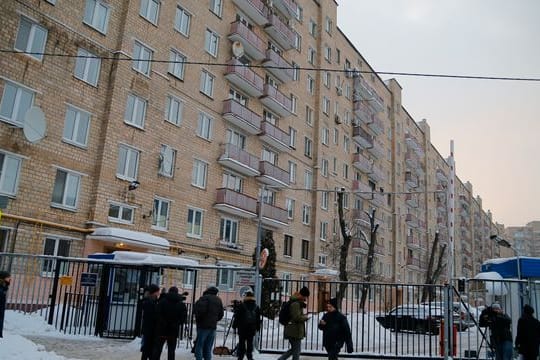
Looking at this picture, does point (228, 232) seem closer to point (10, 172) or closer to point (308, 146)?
point (308, 146)

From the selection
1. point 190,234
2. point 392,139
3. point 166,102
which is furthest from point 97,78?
point 392,139

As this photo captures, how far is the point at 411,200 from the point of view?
65812 millimetres

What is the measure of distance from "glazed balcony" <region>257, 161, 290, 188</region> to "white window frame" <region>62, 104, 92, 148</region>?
13.7 metres

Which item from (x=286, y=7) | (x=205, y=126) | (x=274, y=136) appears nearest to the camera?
(x=205, y=126)

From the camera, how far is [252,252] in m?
32.8

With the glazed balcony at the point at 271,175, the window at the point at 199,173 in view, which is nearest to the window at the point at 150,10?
the window at the point at 199,173

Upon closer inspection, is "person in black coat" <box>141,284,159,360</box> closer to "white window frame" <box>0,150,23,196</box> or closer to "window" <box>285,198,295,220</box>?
"white window frame" <box>0,150,23,196</box>

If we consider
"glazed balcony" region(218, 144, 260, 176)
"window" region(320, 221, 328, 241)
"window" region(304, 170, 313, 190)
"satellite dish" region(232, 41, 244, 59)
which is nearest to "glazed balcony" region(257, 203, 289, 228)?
"glazed balcony" region(218, 144, 260, 176)

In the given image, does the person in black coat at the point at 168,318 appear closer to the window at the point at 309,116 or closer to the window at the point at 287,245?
the window at the point at 287,245

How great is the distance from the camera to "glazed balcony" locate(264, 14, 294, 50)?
3694cm

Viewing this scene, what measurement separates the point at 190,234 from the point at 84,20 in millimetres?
12546

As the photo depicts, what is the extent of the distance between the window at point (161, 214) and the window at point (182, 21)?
33.9 feet

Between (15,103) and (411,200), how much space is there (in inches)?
2156

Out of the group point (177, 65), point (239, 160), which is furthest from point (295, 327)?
point (239, 160)
